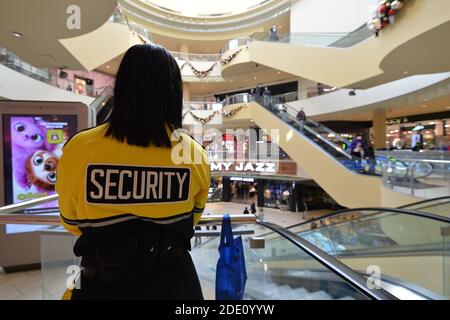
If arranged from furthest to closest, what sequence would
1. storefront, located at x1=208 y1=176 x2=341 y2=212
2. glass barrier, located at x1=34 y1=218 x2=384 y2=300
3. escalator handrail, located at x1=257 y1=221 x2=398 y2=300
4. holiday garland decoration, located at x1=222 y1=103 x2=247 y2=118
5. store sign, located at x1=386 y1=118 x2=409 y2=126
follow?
storefront, located at x1=208 y1=176 x2=341 y2=212 < store sign, located at x1=386 y1=118 x2=409 y2=126 < holiday garland decoration, located at x1=222 y1=103 x2=247 y2=118 < glass barrier, located at x1=34 y1=218 x2=384 y2=300 < escalator handrail, located at x1=257 y1=221 x2=398 y2=300

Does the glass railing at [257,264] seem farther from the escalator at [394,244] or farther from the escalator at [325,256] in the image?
the escalator at [394,244]

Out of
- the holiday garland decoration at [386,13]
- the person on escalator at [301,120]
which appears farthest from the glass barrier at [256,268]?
the person on escalator at [301,120]

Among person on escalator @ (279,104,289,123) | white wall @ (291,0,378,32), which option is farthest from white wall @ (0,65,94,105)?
white wall @ (291,0,378,32)

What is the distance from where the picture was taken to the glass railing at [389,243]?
329 centimetres

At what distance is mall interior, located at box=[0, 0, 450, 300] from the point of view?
7.07 ft

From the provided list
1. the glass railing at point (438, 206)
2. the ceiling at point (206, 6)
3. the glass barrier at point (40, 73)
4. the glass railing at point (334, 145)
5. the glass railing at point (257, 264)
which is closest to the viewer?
the glass railing at point (257, 264)

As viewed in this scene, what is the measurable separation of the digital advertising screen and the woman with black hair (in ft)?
9.89

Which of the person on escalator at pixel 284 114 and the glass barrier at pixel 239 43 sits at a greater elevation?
the glass barrier at pixel 239 43

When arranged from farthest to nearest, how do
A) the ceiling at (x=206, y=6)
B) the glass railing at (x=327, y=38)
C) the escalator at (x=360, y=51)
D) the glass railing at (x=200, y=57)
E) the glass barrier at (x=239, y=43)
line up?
the ceiling at (x=206, y=6), the glass railing at (x=200, y=57), the glass barrier at (x=239, y=43), the glass railing at (x=327, y=38), the escalator at (x=360, y=51)

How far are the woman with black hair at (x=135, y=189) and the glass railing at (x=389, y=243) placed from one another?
8.43 feet

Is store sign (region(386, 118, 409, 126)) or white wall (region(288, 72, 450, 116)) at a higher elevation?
white wall (region(288, 72, 450, 116))

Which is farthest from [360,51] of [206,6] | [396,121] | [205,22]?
[206,6]

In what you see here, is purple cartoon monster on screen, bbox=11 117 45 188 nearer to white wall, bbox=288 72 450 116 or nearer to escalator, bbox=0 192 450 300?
escalator, bbox=0 192 450 300
